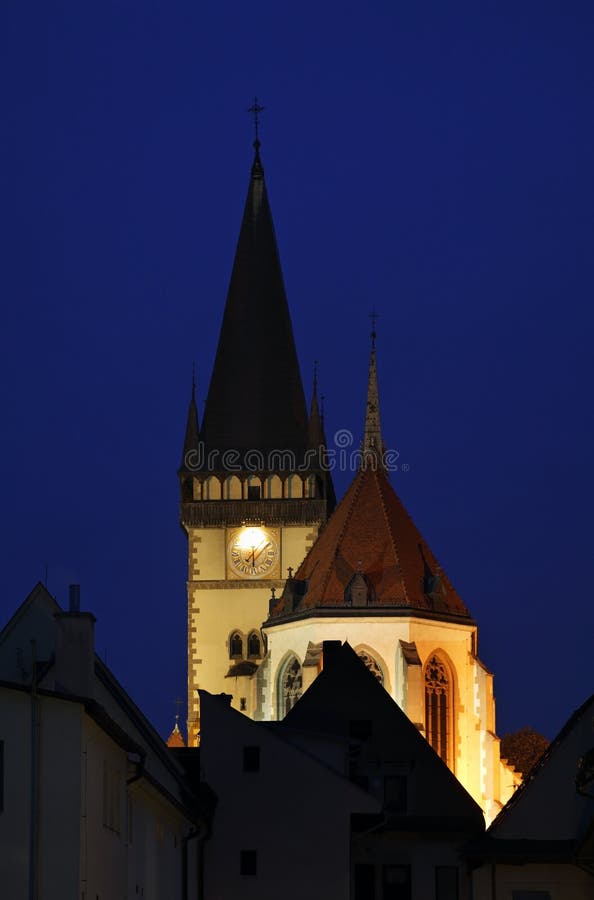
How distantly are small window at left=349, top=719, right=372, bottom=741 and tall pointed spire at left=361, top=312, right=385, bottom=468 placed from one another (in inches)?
1930

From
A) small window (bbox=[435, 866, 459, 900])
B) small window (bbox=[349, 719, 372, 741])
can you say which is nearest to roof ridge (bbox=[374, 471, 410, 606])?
small window (bbox=[349, 719, 372, 741])

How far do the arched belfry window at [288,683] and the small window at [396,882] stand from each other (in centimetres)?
4663

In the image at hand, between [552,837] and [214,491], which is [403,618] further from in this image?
[552,837]

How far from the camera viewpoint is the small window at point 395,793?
192 feet

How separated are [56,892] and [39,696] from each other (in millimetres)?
2701

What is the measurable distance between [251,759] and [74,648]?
585 inches

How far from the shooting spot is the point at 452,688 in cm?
10256

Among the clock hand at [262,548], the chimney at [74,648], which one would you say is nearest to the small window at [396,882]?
the chimney at [74,648]

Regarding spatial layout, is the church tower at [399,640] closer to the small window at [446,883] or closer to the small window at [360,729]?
the small window at [360,729]

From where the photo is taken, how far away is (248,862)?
52.8 m

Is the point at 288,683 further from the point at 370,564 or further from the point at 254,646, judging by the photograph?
the point at 254,646

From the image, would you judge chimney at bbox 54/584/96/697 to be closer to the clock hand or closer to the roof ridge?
the roof ridge

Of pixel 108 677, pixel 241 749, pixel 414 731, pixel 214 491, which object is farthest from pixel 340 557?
pixel 108 677

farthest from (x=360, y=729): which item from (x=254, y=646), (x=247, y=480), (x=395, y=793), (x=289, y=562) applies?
(x=247, y=480)
